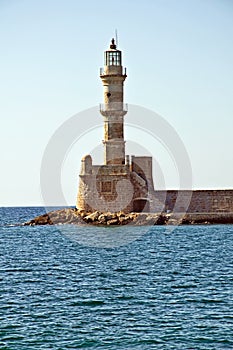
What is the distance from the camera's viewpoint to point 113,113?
48.1 m

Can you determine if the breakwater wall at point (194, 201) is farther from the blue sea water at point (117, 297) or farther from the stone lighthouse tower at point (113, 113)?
the blue sea water at point (117, 297)

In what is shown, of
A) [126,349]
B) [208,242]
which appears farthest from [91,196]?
[126,349]

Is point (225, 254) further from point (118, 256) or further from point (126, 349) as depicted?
point (126, 349)

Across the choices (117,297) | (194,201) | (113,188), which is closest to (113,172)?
(113,188)

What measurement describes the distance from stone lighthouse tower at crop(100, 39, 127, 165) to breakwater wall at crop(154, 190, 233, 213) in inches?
146

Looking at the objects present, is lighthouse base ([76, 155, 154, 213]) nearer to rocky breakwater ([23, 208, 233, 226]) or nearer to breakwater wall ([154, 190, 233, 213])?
rocky breakwater ([23, 208, 233, 226])

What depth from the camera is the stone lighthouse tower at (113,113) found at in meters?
48.1

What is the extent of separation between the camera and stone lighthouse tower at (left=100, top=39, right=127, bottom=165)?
158 ft

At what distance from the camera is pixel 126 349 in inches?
552

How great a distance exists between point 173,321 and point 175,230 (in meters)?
30.8

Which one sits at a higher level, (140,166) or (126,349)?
(140,166)

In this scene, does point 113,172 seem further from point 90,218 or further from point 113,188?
point 90,218

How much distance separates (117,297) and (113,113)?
29.6 meters

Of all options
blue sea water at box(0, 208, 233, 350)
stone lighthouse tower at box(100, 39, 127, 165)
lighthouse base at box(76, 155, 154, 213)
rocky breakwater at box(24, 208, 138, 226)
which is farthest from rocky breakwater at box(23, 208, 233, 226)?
blue sea water at box(0, 208, 233, 350)
